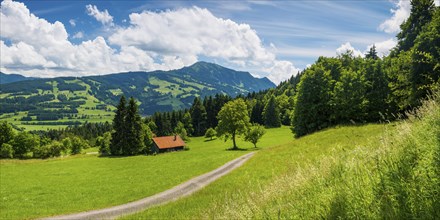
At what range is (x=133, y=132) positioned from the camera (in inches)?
3137

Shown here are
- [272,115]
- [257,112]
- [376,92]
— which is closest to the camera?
[376,92]

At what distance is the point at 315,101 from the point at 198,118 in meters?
90.7

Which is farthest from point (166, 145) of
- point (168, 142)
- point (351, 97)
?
point (351, 97)

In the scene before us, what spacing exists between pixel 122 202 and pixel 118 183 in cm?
1080

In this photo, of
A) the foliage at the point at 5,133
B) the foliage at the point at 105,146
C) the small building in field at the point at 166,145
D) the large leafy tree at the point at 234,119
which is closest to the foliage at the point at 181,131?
the small building in field at the point at 166,145

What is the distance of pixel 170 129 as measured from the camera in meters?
133

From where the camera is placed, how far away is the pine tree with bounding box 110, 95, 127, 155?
78.6m

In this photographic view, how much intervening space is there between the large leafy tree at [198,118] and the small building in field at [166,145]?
4090 centimetres

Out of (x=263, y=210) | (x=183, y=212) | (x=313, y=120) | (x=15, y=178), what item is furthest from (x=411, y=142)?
(x=15, y=178)

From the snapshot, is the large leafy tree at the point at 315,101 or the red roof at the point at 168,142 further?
the red roof at the point at 168,142

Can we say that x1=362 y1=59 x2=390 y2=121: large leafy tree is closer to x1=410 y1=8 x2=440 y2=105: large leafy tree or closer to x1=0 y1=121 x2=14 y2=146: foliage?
x1=410 y1=8 x2=440 y2=105: large leafy tree

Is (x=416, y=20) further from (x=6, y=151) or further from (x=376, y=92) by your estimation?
(x=6, y=151)

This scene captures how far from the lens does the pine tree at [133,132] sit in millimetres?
79250

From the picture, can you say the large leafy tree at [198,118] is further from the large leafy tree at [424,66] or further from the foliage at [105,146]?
the large leafy tree at [424,66]
